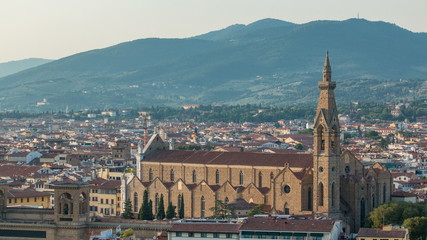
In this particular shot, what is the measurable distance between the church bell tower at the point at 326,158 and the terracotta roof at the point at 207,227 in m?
14.9

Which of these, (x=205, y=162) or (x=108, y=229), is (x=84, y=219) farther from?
(x=205, y=162)

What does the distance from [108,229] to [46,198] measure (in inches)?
798

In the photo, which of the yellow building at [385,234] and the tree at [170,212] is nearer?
the yellow building at [385,234]

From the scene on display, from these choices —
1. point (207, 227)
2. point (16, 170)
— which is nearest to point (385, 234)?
point (207, 227)

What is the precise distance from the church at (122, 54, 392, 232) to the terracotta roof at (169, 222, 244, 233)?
1133 cm

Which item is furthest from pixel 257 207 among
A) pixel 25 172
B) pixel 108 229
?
pixel 25 172

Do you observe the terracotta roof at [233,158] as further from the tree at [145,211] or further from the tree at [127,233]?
the tree at [127,233]

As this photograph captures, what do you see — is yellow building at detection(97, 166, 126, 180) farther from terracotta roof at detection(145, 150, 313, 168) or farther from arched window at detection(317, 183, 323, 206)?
arched window at detection(317, 183, 323, 206)

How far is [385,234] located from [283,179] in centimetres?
1713

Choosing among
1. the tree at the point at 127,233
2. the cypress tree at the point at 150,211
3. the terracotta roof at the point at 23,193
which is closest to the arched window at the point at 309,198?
the cypress tree at the point at 150,211

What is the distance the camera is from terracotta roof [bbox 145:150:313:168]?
80250 millimetres

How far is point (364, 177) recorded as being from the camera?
7919 cm

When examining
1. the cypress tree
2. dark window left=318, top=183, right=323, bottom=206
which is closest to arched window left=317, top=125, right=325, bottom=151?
dark window left=318, top=183, right=323, bottom=206

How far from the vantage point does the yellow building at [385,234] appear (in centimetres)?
6108
